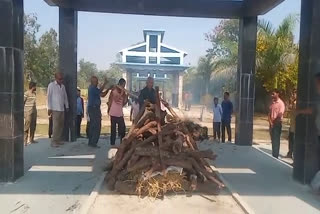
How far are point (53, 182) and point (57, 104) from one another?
3916 mm

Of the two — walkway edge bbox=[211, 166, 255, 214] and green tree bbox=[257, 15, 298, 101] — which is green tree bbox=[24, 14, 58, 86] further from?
walkway edge bbox=[211, 166, 255, 214]

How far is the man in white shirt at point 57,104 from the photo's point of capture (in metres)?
10.4

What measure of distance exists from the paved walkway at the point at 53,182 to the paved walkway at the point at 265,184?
2.59 metres

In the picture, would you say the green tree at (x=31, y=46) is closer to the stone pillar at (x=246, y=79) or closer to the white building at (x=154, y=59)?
the white building at (x=154, y=59)

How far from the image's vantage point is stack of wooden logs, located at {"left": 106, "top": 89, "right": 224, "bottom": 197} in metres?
6.22

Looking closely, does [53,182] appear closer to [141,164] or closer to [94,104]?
[141,164]

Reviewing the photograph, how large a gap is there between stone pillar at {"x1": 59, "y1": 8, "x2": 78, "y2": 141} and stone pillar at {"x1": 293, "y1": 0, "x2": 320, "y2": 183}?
22.8 feet

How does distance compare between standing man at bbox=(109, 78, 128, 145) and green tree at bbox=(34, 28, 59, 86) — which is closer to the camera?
standing man at bbox=(109, 78, 128, 145)

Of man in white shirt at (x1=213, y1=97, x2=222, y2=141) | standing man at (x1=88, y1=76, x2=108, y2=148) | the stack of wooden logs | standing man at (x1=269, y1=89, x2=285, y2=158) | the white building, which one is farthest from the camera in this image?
the white building

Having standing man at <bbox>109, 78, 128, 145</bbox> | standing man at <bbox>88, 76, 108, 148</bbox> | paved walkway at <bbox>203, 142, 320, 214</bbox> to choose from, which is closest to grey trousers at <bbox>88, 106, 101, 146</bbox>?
standing man at <bbox>88, 76, 108, 148</bbox>

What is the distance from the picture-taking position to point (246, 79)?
12.0 meters

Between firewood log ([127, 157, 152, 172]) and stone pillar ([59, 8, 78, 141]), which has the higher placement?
stone pillar ([59, 8, 78, 141])

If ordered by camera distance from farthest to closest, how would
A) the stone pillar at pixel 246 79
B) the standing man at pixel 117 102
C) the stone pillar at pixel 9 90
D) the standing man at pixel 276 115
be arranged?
the stone pillar at pixel 246 79 → the standing man at pixel 117 102 → the standing man at pixel 276 115 → the stone pillar at pixel 9 90

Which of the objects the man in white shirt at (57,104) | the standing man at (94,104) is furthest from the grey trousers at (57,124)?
the standing man at (94,104)
